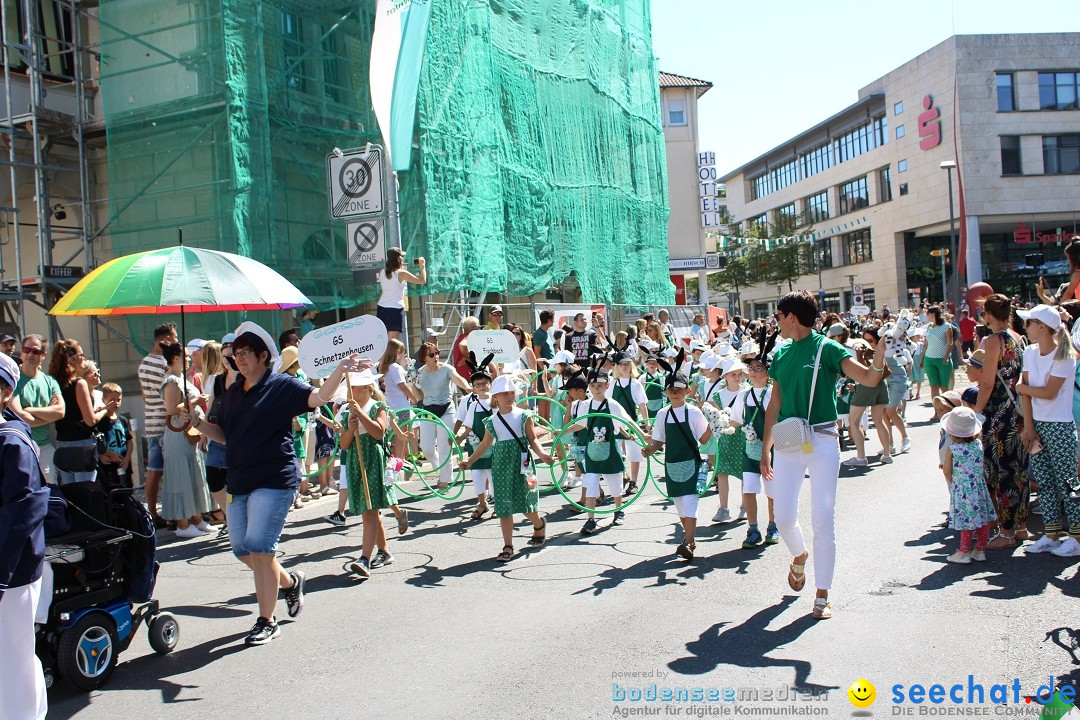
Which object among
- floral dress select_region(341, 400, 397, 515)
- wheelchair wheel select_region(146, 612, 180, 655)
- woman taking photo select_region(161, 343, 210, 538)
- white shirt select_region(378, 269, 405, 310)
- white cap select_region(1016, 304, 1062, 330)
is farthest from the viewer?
white shirt select_region(378, 269, 405, 310)

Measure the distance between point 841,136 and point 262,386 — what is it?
6470cm

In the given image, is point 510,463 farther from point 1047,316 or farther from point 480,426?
point 1047,316

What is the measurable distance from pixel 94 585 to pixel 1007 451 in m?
6.66

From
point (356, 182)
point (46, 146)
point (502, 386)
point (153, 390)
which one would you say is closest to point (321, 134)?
point (356, 182)

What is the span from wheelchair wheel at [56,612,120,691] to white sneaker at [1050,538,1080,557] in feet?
21.4

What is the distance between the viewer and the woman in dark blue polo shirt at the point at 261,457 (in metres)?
5.89

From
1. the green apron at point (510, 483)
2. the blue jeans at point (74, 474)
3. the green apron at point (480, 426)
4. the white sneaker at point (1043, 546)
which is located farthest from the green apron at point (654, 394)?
the blue jeans at point (74, 474)

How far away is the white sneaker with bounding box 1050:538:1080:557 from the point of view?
693 centimetres

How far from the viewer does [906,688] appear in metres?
4.65

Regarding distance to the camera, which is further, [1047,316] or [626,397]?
[626,397]

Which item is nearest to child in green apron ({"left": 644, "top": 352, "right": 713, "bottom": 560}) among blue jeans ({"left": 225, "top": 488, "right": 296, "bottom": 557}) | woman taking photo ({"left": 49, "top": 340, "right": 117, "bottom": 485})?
blue jeans ({"left": 225, "top": 488, "right": 296, "bottom": 557})

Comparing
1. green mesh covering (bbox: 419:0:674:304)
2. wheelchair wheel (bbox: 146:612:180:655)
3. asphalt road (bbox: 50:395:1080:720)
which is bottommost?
asphalt road (bbox: 50:395:1080:720)

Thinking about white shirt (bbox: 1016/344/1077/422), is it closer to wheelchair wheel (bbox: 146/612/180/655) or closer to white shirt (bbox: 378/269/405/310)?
wheelchair wheel (bbox: 146/612/180/655)

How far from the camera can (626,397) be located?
34.4 ft
